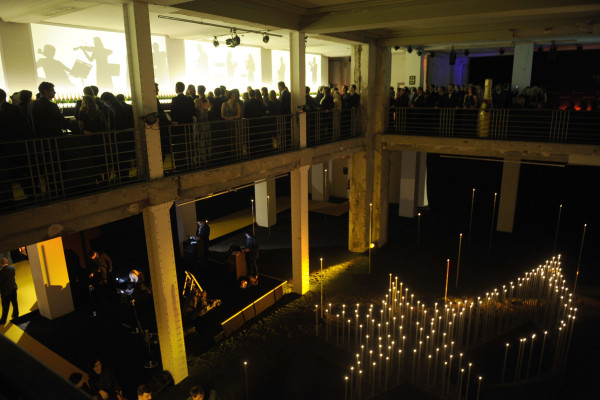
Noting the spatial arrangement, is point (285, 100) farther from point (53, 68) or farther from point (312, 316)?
point (312, 316)

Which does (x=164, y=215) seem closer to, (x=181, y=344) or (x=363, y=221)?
(x=181, y=344)

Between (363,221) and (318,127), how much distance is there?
4.00 metres

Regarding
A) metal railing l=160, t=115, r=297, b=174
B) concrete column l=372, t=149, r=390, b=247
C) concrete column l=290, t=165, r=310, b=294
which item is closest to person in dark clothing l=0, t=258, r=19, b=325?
metal railing l=160, t=115, r=297, b=174

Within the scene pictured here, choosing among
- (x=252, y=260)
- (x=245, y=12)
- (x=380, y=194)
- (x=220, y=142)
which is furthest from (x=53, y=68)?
(x=380, y=194)

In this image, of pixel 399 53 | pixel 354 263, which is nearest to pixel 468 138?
pixel 354 263

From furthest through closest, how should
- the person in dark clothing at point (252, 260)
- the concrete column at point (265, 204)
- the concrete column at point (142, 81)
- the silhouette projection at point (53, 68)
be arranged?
1. the concrete column at point (265, 204)
2. the person in dark clothing at point (252, 260)
3. the silhouette projection at point (53, 68)
4. the concrete column at point (142, 81)

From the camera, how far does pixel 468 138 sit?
12.0m

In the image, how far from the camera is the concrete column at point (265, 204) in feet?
53.9

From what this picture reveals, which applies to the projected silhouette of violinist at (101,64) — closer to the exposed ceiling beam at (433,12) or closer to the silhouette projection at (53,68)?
the silhouette projection at (53,68)

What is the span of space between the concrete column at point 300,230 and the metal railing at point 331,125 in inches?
47.6

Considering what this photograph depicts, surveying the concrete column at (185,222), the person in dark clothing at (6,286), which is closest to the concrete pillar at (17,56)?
the person in dark clothing at (6,286)

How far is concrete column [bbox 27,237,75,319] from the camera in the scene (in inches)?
391

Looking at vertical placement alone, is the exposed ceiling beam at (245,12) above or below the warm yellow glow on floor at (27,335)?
above

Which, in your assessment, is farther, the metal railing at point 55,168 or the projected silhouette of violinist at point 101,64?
the projected silhouette of violinist at point 101,64
